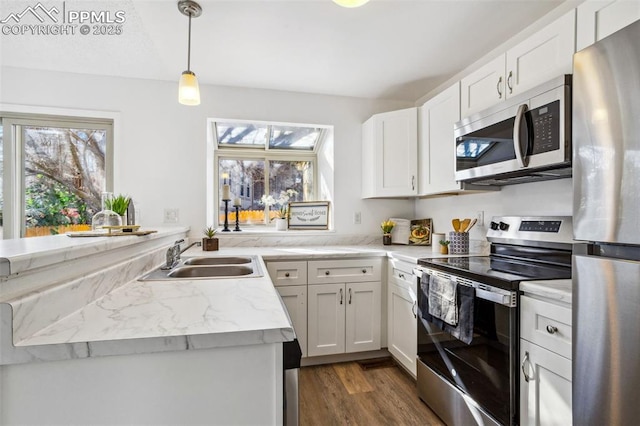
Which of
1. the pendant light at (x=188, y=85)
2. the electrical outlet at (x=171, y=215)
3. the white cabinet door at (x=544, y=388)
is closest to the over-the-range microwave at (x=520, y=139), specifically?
the white cabinet door at (x=544, y=388)

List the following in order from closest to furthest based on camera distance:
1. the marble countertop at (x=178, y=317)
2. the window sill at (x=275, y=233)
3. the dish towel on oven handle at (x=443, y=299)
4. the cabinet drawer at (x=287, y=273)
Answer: the marble countertop at (x=178, y=317)
the dish towel on oven handle at (x=443, y=299)
the cabinet drawer at (x=287, y=273)
the window sill at (x=275, y=233)

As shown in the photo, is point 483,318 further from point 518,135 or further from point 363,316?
point 363,316

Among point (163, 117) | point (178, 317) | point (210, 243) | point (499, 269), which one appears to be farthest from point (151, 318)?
point (163, 117)

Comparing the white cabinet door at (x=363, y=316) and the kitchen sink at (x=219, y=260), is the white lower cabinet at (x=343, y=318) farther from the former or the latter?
the kitchen sink at (x=219, y=260)

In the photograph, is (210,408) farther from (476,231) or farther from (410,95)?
(410,95)

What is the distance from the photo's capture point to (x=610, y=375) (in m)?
0.92

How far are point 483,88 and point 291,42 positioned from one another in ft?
4.19

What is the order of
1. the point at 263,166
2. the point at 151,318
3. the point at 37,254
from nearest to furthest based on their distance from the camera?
1. the point at 37,254
2. the point at 151,318
3. the point at 263,166

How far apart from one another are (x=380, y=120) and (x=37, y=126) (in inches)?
114

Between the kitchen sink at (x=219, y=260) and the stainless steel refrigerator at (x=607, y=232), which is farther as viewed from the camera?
the kitchen sink at (x=219, y=260)

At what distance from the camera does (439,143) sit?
233 cm

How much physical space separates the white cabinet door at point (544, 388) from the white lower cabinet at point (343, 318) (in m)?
1.27

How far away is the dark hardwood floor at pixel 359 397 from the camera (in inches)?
69.1

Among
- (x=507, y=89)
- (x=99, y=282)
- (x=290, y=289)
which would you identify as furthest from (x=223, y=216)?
(x=507, y=89)
